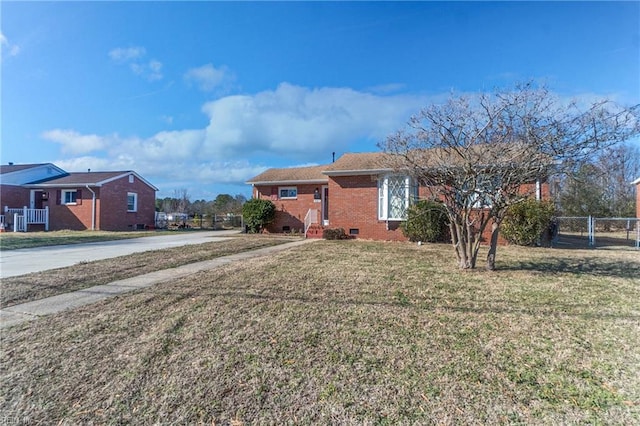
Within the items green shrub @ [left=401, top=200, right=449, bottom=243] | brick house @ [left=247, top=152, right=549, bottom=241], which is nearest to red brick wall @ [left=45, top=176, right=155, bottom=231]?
brick house @ [left=247, top=152, right=549, bottom=241]

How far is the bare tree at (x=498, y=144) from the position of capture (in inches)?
225

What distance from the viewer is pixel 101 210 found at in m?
21.0

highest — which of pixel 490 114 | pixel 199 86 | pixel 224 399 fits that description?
pixel 199 86

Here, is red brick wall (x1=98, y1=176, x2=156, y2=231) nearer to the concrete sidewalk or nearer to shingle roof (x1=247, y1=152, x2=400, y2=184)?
shingle roof (x1=247, y1=152, x2=400, y2=184)

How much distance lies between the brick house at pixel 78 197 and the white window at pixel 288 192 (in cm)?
1209

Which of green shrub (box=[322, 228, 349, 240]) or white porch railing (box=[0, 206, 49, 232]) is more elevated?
white porch railing (box=[0, 206, 49, 232])

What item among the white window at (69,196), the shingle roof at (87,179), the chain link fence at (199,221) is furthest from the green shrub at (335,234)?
the white window at (69,196)

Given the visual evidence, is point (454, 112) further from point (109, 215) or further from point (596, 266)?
point (109, 215)

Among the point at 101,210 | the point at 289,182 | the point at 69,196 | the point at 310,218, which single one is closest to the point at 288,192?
the point at 289,182

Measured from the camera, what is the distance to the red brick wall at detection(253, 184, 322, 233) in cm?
1760

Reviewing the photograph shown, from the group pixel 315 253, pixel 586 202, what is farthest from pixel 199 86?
pixel 586 202

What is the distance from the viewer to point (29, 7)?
23.8 feet

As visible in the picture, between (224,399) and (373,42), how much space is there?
481 inches

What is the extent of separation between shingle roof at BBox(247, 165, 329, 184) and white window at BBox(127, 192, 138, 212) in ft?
35.1
